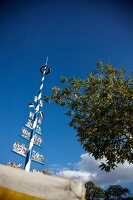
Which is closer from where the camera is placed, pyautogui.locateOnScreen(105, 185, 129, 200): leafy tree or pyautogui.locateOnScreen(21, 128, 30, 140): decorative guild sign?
pyautogui.locateOnScreen(21, 128, 30, 140): decorative guild sign

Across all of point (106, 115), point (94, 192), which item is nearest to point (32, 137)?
point (106, 115)

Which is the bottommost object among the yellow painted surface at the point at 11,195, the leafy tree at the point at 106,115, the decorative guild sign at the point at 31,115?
the yellow painted surface at the point at 11,195

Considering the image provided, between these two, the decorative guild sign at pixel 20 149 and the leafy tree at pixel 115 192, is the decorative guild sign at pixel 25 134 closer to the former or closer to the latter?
the decorative guild sign at pixel 20 149

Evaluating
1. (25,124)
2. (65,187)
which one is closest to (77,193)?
(65,187)

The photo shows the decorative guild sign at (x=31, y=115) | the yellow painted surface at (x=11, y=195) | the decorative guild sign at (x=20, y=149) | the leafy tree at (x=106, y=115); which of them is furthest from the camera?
the decorative guild sign at (x=31, y=115)

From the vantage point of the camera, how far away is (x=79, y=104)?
1888 centimetres

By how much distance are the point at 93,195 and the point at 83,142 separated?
69738mm

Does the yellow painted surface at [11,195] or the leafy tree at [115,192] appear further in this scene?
the leafy tree at [115,192]

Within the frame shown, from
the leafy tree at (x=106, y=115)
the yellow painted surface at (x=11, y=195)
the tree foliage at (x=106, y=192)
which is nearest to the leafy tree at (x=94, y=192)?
the tree foliage at (x=106, y=192)

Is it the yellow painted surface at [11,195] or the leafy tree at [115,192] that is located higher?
the leafy tree at [115,192]

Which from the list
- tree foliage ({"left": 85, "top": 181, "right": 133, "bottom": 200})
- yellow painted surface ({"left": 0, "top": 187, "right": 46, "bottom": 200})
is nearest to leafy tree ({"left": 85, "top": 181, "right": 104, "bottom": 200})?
tree foliage ({"left": 85, "top": 181, "right": 133, "bottom": 200})

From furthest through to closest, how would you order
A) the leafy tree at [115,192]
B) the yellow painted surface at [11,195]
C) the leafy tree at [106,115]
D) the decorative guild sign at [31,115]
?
the leafy tree at [115,192]
the decorative guild sign at [31,115]
the leafy tree at [106,115]
the yellow painted surface at [11,195]

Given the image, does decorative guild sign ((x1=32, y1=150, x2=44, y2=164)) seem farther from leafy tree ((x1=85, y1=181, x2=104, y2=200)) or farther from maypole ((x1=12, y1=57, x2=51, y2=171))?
leafy tree ((x1=85, y1=181, x2=104, y2=200))

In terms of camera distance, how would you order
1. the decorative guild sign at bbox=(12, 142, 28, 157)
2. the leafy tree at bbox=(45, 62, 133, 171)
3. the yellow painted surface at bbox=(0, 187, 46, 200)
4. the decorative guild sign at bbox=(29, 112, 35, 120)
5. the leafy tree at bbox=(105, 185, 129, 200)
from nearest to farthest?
the yellow painted surface at bbox=(0, 187, 46, 200)
the leafy tree at bbox=(45, 62, 133, 171)
the decorative guild sign at bbox=(12, 142, 28, 157)
the decorative guild sign at bbox=(29, 112, 35, 120)
the leafy tree at bbox=(105, 185, 129, 200)
